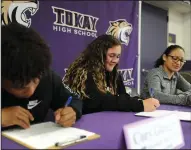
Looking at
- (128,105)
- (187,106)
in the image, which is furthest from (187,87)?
(128,105)

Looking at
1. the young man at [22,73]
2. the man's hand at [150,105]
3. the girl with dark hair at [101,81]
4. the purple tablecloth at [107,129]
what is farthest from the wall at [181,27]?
the young man at [22,73]

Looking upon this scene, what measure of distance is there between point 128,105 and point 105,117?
0.61ft

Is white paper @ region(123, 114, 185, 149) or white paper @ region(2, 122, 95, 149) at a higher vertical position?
white paper @ region(123, 114, 185, 149)

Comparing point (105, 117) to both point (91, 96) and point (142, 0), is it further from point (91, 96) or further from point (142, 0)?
point (142, 0)

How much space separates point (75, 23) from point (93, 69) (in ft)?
4.80

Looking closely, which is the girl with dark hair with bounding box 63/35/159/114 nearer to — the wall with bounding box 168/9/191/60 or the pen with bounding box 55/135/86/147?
the pen with bounding box 55/135/86/147

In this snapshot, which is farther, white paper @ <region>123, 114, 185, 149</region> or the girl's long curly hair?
the girl's long curly hair

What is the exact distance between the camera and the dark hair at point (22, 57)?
71 cm

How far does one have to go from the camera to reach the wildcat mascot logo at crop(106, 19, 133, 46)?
122 inches

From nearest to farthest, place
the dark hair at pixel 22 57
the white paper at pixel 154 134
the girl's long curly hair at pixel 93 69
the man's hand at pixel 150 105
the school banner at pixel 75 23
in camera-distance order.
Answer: the white paper at pixel 154 134 → the dark hair at pixel 22 57 → the man's hand at pixel 150 105 → the girl's long curly hair at pixel 93 69 → the school banner at pixel 75 23

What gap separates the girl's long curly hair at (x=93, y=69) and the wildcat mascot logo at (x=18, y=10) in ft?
3.35

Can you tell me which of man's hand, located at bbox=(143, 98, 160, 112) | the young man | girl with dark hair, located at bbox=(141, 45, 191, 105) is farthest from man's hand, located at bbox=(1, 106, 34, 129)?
girl with dark hair, located at bbox=(141, 45, 191, 105)

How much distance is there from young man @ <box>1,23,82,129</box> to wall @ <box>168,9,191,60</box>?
3765 mm

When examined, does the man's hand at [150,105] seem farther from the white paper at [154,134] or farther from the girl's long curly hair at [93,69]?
the white paper at [154,134]
